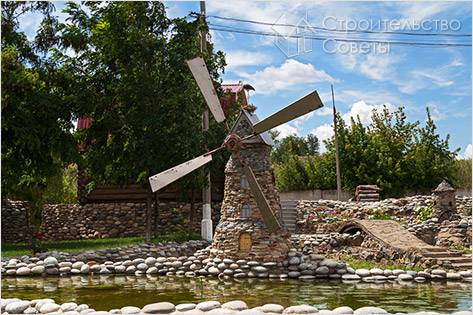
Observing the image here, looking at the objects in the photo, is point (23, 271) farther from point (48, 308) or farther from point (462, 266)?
point (462, 266)

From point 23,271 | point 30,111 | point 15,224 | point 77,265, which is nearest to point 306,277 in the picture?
point 77,265

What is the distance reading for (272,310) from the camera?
7.19 metres

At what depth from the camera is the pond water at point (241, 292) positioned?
8648 millimetres

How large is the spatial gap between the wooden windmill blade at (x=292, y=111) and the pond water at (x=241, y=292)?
10.6ft

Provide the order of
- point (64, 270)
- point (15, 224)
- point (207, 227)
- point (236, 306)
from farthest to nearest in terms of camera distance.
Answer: point (15, 224) < point (207, 227) < point (64, 270) < point (236, 306)

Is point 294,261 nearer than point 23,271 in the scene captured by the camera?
Yes

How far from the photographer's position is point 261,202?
1168cm

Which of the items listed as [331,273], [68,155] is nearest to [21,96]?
[68,155]

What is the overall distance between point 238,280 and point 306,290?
200 centimetres

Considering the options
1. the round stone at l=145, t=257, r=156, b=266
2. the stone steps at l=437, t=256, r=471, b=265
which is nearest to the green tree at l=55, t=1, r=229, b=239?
the round stone at l=145, t=257, r=156, b=266

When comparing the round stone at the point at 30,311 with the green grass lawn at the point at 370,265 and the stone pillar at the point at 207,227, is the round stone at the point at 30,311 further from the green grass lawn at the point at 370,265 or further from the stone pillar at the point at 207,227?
the stone pillar at the point at 207,227

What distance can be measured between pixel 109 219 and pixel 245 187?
29.5 feet

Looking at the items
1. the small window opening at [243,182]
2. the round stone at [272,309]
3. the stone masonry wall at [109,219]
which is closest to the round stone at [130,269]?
the small window opening at [243,182]

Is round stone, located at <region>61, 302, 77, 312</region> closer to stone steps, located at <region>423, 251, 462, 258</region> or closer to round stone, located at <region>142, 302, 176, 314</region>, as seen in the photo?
round stone, located at <region>142, 302, 176, 314</region>
